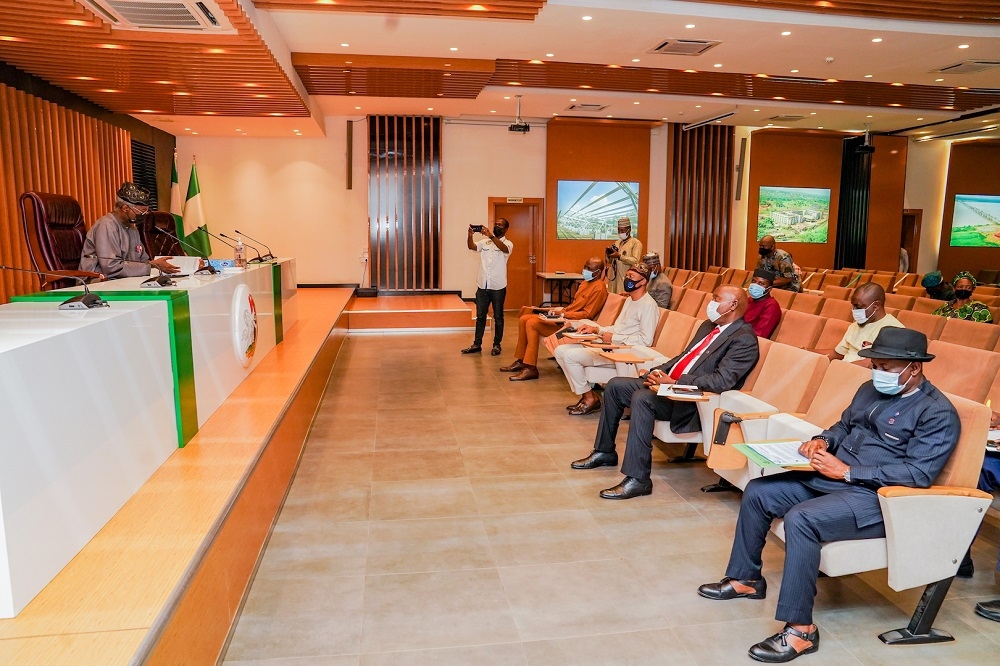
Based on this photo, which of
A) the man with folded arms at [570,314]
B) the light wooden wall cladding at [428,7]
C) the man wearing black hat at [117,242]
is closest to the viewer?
the man wearing black hat at [117,242]

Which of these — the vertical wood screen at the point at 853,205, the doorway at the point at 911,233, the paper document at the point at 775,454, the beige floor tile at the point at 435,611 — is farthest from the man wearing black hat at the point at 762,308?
the doorway at the point at 911,233

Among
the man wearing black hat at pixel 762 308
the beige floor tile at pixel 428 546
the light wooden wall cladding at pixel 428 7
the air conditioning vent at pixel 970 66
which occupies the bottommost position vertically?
the beige floor tile at pixel 428 546

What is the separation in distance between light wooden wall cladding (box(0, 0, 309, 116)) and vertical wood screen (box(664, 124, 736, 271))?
7995mm

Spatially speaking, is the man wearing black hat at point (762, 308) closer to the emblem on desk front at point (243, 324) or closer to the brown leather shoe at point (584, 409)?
the brown leather shoe at point (584, 409)

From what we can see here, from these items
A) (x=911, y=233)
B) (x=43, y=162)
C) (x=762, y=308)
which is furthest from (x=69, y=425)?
(x=911, y=233)

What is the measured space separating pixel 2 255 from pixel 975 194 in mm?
18981

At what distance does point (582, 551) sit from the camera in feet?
11.7

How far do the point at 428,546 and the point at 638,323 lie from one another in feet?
10.4

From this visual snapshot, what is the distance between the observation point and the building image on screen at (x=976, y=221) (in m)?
16.3

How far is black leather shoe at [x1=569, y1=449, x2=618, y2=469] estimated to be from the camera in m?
4.84

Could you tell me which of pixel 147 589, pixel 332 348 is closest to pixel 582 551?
pixel 147 589

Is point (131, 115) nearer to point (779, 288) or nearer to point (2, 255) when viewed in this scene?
point (2, 255)

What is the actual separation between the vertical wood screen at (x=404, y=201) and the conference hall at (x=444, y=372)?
0.21 ft

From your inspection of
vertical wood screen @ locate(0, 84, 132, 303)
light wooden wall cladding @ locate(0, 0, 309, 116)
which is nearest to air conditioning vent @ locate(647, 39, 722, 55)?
light wooden wall cladding @ locate(0, 0, 309, 116)
